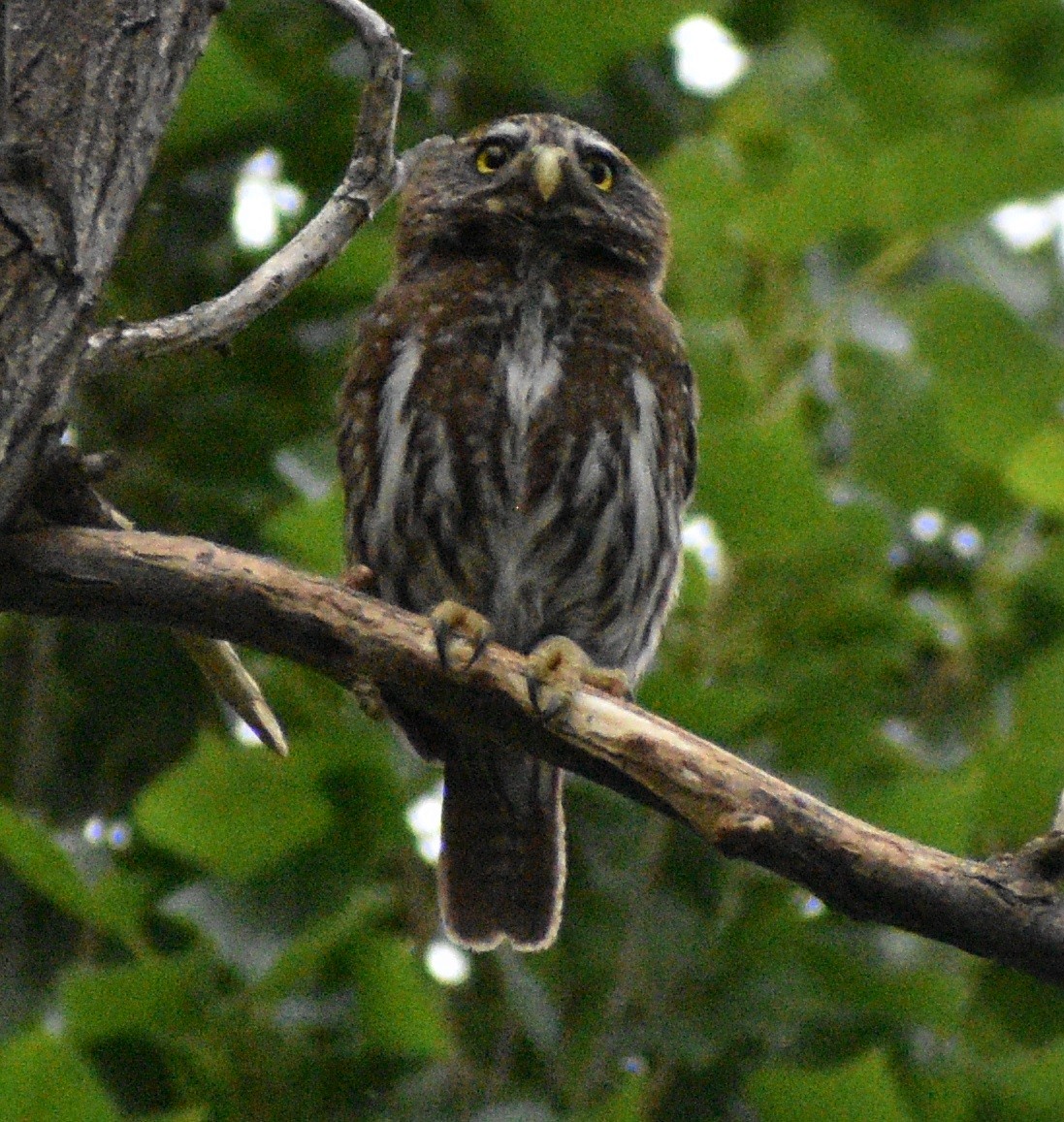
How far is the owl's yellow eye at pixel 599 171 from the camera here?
3.85m

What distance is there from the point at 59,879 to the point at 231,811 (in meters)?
0.30

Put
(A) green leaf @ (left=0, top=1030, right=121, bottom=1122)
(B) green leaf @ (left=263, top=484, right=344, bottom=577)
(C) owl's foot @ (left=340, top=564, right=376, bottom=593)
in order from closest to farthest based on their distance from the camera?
(A) green leaf @ (left=0, top=1030, right=121, bottom=1122) < (C) owl's foot @ (left=340, top=564, right=376, bottom=593) < (B) green leaf @ (left=263, top=484, right=344, bottom=577)

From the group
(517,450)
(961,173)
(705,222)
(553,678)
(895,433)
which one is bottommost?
(553,678)

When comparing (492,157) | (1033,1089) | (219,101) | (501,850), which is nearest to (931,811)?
(1033,1089)

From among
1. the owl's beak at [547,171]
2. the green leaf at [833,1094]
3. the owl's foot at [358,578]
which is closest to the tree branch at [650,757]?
the owl's foot at [358,578]

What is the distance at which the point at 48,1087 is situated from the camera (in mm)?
3010

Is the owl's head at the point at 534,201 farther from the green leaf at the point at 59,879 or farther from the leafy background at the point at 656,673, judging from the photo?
the green leaf at the point at 59,879

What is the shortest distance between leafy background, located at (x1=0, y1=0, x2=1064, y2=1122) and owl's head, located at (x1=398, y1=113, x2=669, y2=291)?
0.18 metres

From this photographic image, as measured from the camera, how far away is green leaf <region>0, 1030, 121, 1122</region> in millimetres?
3008

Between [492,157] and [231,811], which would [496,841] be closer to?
[231,811]

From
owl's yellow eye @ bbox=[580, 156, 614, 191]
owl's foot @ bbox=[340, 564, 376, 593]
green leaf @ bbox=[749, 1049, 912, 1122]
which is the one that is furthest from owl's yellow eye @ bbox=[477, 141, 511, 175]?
green leaf @ bbox=[749, 1049, 912, 1122]

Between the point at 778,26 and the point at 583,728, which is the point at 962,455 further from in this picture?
the point at 583,728

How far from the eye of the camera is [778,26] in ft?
16.5

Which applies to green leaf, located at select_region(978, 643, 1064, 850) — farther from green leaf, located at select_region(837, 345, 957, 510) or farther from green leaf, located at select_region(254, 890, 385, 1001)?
green leaf, located at select_region(254, 890, 385, 1001)
